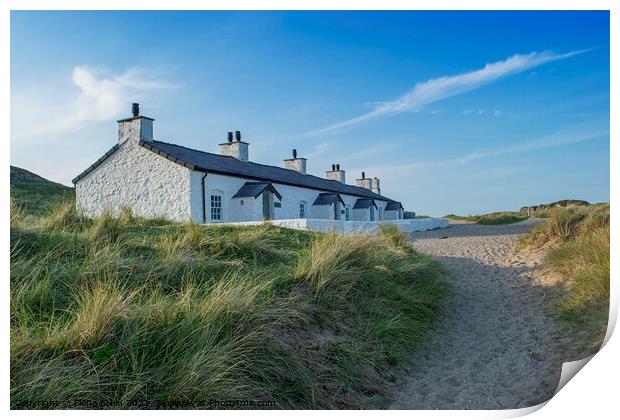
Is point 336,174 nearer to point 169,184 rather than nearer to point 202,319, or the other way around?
point 169,184

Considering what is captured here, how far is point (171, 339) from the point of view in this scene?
3555mm

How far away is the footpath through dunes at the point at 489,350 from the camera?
373cm

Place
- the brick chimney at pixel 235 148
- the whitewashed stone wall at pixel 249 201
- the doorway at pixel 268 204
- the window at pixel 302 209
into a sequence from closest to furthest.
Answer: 1. the whitewashed stone wall at pixel 249 201
2. the doorway at pixel 268 204
3. the brick chimney at pixel 235 148
4. the window at pixel 302 209

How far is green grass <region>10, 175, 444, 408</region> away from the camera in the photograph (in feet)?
10.5

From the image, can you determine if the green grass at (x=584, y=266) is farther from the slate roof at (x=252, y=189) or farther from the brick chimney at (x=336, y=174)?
the brick chimney at (x=336, y=174)

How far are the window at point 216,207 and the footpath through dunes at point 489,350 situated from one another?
8.91m

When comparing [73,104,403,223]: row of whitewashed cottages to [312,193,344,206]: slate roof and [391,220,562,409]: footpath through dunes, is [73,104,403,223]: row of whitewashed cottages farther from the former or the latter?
[391,220,562,409]: footpath through dunes

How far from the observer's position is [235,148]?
63.3 feet

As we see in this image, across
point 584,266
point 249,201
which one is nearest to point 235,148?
point 249,201

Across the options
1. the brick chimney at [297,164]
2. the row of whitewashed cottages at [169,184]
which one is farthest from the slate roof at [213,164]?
the brick chimney at [297,164]

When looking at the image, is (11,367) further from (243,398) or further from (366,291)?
(366,291)

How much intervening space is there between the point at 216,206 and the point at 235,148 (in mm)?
4747
